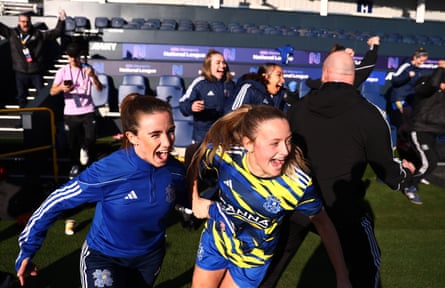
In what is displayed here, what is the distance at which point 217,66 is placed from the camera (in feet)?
19.1

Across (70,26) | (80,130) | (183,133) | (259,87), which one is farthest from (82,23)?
(259,87)

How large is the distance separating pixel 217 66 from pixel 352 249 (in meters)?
3.52

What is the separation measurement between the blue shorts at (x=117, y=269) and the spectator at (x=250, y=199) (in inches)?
12.5

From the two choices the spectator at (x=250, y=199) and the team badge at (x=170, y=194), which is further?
the team badge at (x=170, y=194)

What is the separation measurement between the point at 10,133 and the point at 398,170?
33.9ft

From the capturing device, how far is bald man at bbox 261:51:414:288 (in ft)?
9.63

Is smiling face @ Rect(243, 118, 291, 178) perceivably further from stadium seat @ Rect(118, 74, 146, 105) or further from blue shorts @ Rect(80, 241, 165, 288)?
stadium seat @ Rect(118, 74, 146, 105)

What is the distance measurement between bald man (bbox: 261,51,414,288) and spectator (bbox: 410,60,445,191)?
4.00m

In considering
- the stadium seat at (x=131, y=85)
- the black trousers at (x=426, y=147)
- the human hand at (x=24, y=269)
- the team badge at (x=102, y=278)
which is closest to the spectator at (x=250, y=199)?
the team badge at (x=102, y=278)

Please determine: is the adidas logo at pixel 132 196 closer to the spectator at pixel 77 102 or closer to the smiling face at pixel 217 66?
the smiling face at pixel 217 66

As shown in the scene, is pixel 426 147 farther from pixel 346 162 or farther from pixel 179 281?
pixel 179 281

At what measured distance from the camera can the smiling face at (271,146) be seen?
240cm

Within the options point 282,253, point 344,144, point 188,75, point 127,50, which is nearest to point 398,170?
point 344,144

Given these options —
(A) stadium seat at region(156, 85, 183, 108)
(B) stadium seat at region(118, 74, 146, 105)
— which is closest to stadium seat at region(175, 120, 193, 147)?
(A) stadium seat at region(156, 85, 183, 108)
